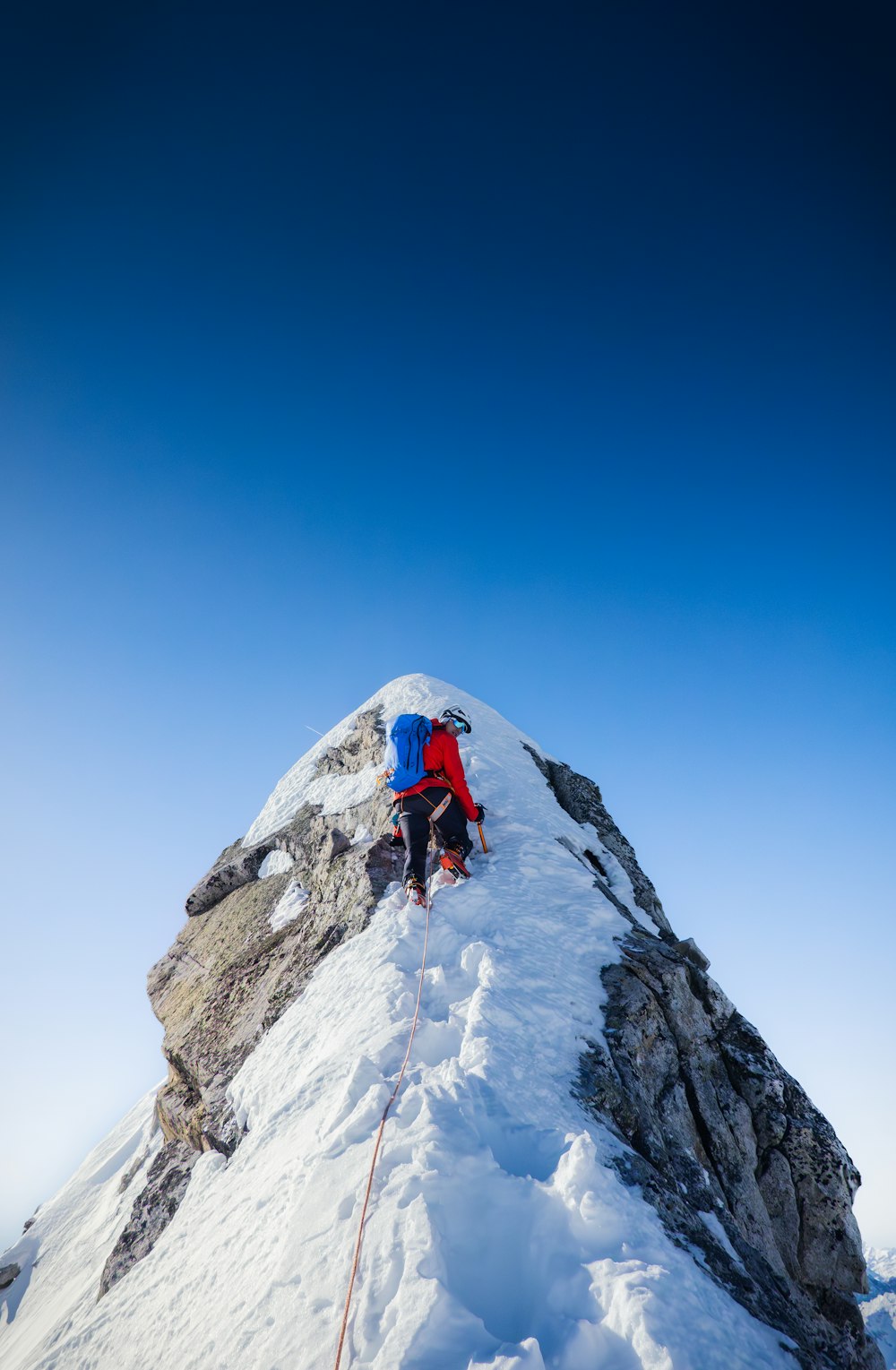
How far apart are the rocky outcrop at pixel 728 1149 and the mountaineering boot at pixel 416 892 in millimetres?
2353

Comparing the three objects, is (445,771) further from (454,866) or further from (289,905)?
(289,905)

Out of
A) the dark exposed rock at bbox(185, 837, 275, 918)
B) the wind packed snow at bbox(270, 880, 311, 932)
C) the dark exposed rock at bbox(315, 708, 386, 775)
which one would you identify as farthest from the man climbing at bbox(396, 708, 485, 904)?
the dark exposed rock at bbox(185, 837, 275, 918)

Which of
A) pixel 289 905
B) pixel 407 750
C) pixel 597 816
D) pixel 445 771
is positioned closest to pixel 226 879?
pixel 289 905

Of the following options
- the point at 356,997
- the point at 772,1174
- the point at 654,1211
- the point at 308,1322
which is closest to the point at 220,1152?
the point at 356,997

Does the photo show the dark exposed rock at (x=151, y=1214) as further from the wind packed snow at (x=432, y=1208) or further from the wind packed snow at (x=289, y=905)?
the wind packed snow at (x=289, y=905)

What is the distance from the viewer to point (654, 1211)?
430cm

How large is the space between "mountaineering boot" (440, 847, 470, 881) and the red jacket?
868mm

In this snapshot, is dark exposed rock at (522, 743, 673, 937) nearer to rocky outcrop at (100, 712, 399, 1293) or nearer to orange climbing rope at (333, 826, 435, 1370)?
rocky outcrop at (100, 712, 399, 1293)

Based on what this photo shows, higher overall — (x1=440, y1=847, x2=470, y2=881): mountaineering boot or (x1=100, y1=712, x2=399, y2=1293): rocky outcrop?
(x1=440, y1=847, x2=470, y2=881): mountaineering boot

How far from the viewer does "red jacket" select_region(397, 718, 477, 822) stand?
9320 millimetres

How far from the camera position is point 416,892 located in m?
7.97

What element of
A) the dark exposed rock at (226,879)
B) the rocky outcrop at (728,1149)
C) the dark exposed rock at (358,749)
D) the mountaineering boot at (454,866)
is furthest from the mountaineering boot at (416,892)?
the dark exposed rock at (226,879)

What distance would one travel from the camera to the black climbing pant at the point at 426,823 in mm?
8703

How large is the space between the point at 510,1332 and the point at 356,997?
11.0ft
